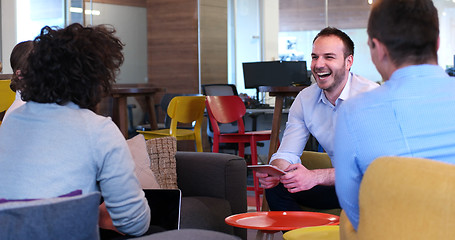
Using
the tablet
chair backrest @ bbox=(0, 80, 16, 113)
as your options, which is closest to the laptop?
the tablet

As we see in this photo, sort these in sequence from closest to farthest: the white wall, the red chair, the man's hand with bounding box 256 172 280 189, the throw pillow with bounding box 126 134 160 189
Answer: the man's hand with bounding box 256 172 280 189
the throw pillow with bounding box 126 134 160 189
the red chair
the white wall

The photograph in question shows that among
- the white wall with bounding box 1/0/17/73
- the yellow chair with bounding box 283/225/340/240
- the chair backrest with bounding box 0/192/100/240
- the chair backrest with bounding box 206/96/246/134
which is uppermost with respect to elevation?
the white wall with bounding box 1/0/17/73

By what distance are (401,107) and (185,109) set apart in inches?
183

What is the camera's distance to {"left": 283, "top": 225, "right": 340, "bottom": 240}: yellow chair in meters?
2.16

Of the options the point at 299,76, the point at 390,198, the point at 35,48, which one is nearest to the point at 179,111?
the point at 299,76

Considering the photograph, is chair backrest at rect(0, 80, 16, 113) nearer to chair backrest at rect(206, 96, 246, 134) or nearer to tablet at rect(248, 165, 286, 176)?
chair backrest at rect(206, 96, 246, 134)

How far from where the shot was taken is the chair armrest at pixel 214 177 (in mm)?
3576

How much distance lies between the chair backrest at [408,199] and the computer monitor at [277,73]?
5.99 metres

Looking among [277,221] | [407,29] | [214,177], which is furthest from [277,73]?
[407,29]

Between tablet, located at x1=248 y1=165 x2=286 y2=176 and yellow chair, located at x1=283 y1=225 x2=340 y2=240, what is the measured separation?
43cm

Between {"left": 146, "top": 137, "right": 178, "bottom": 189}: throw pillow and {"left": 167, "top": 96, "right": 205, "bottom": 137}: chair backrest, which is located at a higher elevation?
{"left": 167, "top": 96, "right": 205, "bottom": 137}: chair backrest

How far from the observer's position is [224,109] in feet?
19.7

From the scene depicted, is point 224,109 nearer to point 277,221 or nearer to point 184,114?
point 184,114

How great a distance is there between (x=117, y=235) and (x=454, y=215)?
1.40 m
